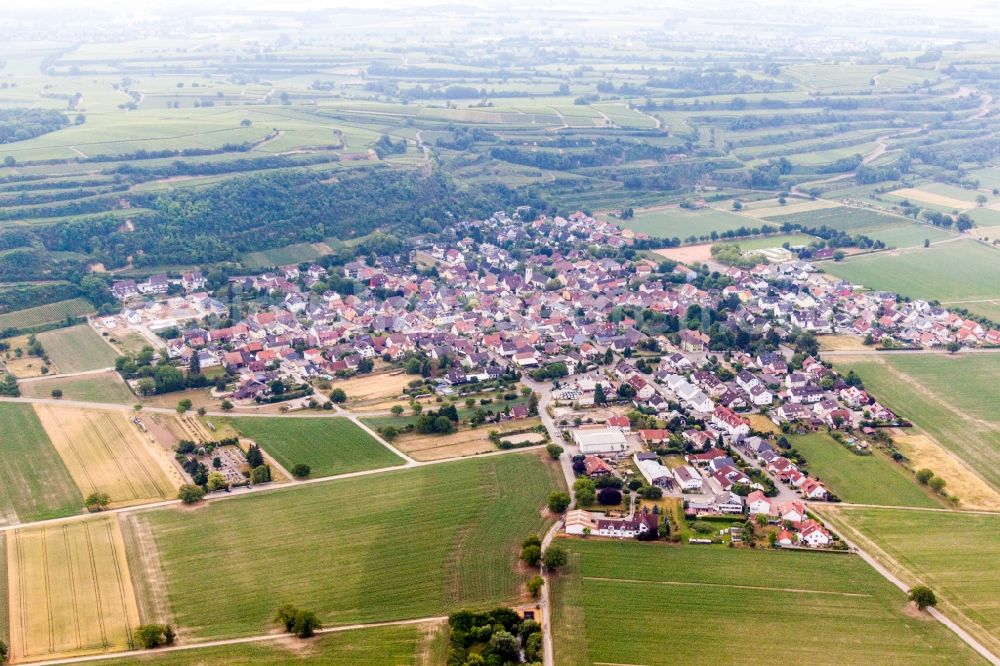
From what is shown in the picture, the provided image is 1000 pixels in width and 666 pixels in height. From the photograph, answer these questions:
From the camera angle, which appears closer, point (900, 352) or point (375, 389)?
point (375, 389)

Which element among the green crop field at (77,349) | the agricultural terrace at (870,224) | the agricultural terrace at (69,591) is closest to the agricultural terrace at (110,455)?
the agricultural terrace at (69,591)

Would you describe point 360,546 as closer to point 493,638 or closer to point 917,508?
point 493,638

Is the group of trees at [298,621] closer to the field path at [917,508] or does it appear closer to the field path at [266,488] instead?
the field path at [266,488]

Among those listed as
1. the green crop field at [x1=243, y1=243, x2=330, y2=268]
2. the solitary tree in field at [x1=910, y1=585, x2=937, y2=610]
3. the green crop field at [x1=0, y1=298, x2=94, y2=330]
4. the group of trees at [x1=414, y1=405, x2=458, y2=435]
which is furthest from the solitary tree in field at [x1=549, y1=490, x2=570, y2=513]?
the green crop field at [x1=243, y1=243, x2=330, y2=268]

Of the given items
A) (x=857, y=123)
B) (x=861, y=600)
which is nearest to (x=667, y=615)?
(x=861, y=600)

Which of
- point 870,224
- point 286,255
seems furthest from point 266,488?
point 870,224

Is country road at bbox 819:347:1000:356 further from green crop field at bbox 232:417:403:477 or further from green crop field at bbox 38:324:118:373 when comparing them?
green crop field at bbox 38:324:118:373
